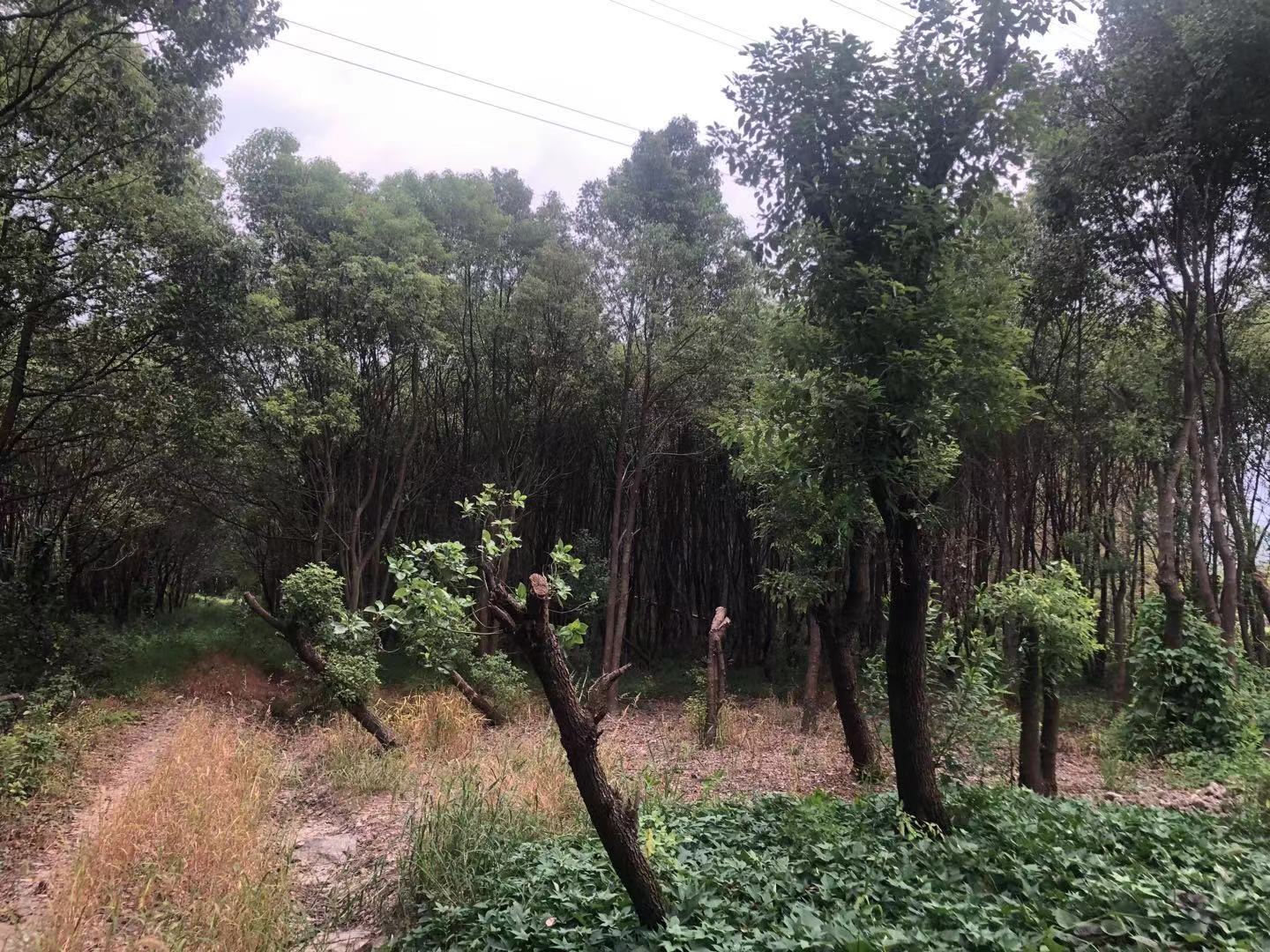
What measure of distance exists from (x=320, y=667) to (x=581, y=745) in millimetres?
5162

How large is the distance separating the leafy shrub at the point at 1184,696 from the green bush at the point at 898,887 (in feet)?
10.7

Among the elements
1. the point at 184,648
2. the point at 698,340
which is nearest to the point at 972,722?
the point at 698,340

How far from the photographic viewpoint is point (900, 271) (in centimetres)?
330

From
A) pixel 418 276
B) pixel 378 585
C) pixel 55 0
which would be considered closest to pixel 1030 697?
pixel 55 0

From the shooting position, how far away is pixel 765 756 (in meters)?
6.78

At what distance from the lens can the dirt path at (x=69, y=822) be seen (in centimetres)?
318

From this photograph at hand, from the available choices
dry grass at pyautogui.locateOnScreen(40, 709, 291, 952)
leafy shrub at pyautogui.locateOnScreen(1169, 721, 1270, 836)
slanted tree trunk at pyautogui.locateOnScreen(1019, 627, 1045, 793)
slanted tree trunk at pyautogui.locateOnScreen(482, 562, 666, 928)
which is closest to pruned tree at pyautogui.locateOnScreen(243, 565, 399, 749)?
dry grass at pyautogui.locateOnScreen(40, 709, 291, 952)

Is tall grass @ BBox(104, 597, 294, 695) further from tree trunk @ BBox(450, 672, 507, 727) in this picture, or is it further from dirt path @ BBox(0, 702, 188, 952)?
tree trunk @ BBox(450, 672, 507, 727)

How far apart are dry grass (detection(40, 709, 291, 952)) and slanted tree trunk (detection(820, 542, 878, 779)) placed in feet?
11.9

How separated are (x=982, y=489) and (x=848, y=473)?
307 inches

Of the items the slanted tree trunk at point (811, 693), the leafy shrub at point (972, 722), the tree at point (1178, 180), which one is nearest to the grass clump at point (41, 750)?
the leafy shrub at point (972, 722)

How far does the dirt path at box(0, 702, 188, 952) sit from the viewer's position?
125 inches

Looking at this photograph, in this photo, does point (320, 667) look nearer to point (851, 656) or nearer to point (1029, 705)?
point (851, 656)

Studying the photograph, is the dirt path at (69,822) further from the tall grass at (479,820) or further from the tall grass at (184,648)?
the tall grass at (184,648)
